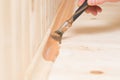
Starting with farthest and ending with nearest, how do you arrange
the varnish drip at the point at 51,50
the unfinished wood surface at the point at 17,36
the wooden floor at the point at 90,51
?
1. the varnish drip at the point at 51,50
2. the wooden floor at the point at 90,51
3. the unfinished wood surface at the point at 17,36

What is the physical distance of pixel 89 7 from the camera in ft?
4.10

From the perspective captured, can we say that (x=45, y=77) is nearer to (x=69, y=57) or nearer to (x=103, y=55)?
(x=69, y=57)

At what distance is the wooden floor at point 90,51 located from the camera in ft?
3.08

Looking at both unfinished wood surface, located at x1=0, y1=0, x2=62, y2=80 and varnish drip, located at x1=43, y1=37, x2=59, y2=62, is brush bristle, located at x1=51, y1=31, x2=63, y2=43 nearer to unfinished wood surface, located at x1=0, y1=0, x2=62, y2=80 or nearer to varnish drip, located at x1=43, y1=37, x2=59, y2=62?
varnish drip, located at x1=43, y1=37, x2=59, y2=62

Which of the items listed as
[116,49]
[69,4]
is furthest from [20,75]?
[69,4]

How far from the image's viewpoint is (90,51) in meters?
1.16

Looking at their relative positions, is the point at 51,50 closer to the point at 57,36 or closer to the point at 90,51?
the point at 57,36

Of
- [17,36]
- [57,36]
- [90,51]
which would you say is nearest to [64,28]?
[57,36]

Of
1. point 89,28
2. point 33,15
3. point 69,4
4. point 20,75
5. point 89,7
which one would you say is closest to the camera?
point 20,75

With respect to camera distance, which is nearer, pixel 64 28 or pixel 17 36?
pixel 17 36

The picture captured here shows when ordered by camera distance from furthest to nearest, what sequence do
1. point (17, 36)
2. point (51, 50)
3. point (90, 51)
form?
point (51, 50)
point (90, 51)
point (17, 36)

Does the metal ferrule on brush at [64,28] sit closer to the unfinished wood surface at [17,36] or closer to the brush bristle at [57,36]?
the brush bristle at [57,36]

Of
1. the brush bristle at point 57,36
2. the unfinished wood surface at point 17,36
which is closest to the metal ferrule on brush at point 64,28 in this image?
the brush bristle at point 57,36

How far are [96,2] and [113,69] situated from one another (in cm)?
36
